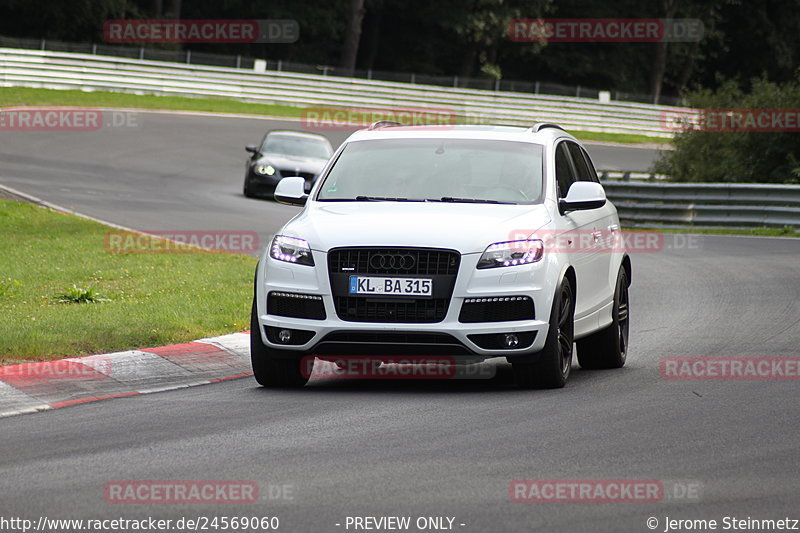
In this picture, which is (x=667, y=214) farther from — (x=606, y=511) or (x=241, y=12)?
(x=241, y=12)

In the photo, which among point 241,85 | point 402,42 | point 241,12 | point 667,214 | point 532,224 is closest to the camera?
point 532,224

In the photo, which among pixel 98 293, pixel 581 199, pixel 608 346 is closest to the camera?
pixel 581 199

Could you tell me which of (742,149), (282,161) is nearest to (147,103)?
(282,161)

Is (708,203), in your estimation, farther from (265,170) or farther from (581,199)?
(581,199)

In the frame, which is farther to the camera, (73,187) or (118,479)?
(73,187)

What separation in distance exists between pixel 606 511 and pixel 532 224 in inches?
150

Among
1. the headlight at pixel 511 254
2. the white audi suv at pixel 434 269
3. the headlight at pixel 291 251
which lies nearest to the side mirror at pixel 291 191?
the white audi suv at pixel 434 269

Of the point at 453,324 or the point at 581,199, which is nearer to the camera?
the point at 453,324

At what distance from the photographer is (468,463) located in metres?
6.81

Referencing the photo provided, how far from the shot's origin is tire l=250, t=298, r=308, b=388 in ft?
31.1

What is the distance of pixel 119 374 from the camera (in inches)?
390

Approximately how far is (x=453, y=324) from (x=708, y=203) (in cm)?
1988

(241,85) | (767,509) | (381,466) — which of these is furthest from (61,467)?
(241,85)

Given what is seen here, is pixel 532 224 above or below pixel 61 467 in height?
above
